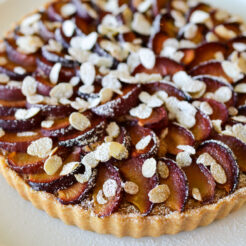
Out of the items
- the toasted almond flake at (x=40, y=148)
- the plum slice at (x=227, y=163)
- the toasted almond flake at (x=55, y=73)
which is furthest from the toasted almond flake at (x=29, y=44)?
the plum slice at (x=227, y=163)

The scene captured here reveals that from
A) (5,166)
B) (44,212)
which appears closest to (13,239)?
(44,212)

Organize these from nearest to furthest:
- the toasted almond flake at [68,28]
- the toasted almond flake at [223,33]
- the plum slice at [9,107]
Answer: the plum slice at [9,107] < the toasted almond flake at [68,28] < the toasted almond flake at [223,33]

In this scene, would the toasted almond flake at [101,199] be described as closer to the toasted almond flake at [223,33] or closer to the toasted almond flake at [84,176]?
the toasted almond flake at [84,176]

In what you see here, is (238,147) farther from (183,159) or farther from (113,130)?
(113,130)

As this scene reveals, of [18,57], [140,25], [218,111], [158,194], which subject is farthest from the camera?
[140,25]

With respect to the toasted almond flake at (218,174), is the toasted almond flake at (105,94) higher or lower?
higher

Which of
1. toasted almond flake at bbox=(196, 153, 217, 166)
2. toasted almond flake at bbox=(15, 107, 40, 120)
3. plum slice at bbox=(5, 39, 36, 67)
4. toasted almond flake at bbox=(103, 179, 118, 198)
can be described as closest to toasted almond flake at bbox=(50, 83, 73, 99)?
toasted almond flake at bbox=(15, 107, 40, 120)

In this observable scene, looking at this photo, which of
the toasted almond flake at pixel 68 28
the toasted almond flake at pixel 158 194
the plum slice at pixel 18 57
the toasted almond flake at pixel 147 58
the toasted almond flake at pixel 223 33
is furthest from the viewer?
the toasted almond flake at pixel 223 33

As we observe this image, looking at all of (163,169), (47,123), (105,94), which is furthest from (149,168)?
(47,123)
